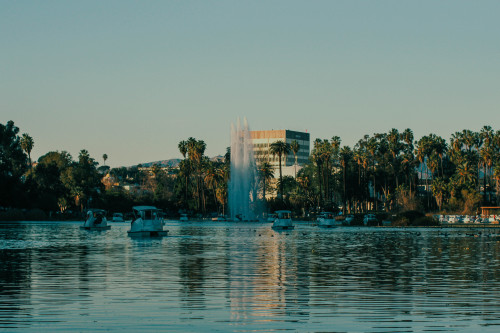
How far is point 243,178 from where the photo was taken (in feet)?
557

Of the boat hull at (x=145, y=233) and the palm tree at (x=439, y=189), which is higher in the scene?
the palm tree at (x=439, y=189)

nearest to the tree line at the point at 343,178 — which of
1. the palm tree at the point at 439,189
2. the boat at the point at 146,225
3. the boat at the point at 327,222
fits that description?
the palm tree at the point at 439,189

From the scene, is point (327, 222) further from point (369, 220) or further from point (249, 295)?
point (249, 295)

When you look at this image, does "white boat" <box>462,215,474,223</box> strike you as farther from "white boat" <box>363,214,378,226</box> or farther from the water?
the water

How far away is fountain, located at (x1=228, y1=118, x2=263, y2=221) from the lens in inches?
6639

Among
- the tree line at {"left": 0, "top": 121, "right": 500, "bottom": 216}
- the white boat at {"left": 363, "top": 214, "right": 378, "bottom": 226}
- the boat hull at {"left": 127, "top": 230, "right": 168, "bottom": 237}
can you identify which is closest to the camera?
the boat hull at {"left": 127, "top": 230, "right": 168, "bottom": 237}

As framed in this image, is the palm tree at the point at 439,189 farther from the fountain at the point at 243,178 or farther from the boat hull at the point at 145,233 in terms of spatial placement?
the boat hull at the point at 145,233

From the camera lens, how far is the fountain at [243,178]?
553 feet

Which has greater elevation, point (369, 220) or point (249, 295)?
point (369, 220)

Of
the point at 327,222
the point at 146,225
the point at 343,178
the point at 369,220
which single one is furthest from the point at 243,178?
the point at 146,225

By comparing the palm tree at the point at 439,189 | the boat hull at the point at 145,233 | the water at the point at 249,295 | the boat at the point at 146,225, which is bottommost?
the water at the point at 249,295

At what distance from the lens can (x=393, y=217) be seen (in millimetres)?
131875

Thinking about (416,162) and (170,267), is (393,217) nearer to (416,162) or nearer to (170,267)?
(416,162)

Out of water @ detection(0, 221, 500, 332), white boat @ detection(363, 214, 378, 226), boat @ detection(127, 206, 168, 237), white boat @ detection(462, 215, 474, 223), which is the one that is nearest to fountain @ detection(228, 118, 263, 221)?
white boat @ detection(363, 214, 378, 226)
